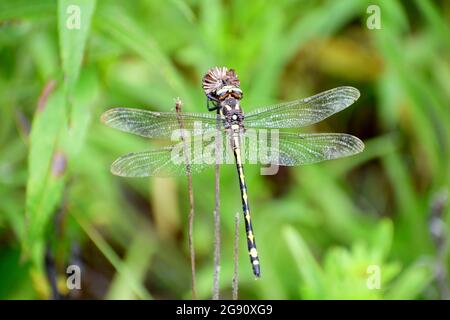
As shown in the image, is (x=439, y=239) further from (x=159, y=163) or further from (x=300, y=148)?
(x=159, y=163)

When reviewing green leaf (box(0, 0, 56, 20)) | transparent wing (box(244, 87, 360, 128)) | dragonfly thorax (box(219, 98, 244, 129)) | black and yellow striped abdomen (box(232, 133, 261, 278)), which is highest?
green leaf (box(0, 0, 56, 20))

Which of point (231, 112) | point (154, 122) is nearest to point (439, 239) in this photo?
point (231, 112)

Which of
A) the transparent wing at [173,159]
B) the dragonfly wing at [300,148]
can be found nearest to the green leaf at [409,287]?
the dragonfly wing at [300,148]

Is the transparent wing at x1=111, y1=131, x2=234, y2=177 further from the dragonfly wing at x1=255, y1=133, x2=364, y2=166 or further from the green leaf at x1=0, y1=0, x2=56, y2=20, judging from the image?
the green leaf at x1=0, y1=0, x2=56, y2=20

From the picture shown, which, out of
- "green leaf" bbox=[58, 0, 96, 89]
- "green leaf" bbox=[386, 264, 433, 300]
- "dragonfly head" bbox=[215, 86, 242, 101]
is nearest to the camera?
"green leaf" bbox=[58, 0, 96, 89]

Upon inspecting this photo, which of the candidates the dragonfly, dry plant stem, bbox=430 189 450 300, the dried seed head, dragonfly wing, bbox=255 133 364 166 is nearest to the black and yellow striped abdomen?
the dragonfly

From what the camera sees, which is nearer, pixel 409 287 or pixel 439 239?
pixel 409 287

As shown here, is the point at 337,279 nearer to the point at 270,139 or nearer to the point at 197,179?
the point at 270,139

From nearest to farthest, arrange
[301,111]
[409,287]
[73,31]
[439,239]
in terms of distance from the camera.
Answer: [73,31] → [301,111] → [409,287] → [439,239]
